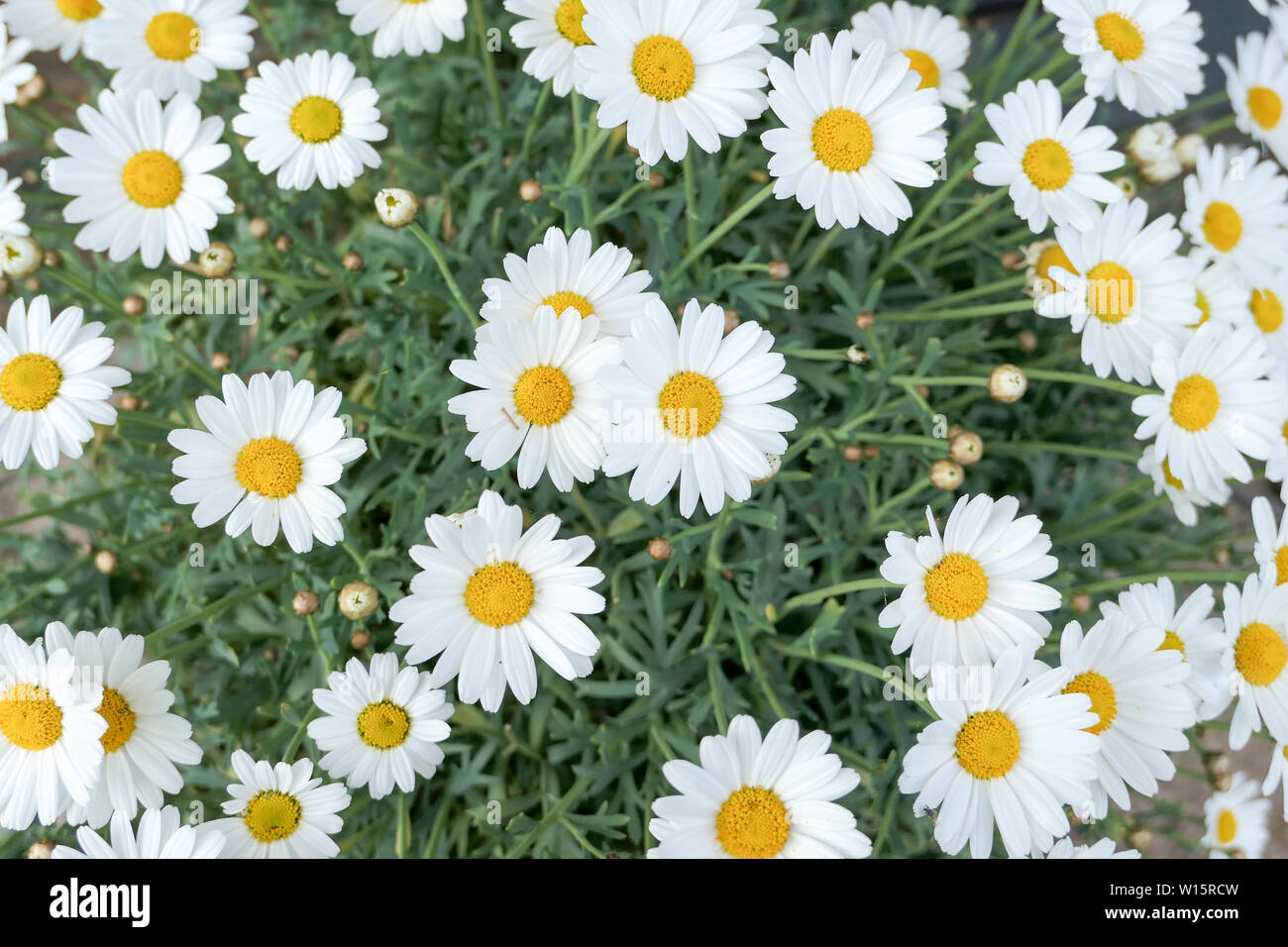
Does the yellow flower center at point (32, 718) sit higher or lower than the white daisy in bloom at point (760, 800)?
higher

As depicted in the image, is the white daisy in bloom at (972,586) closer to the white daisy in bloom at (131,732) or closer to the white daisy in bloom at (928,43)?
the white daisy in bloom at (928,43)

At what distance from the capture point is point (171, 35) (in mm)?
1879

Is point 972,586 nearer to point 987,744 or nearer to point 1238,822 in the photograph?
point 987,744

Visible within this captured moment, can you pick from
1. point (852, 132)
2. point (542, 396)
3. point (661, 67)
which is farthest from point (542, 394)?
point (852, 132)

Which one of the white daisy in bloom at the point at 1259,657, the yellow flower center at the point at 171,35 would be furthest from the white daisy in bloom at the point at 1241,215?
the yellow flower center at the point at 171,35

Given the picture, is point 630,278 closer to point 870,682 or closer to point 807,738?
point 807,738

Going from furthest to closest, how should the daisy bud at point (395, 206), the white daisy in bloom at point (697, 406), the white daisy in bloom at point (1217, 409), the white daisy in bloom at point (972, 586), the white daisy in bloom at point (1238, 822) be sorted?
1. the white daisy in bloom at point (1238, 822)
2. the white daisy in bloom at point (1217, 409)
3. the daisy bud at point (395, 206)
4. the white daisy in bloom at point (972, 586)
5. the white daisy in bloom at point (697, 406)

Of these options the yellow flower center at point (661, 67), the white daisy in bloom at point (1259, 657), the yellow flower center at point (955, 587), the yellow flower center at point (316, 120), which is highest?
the yellow flower center at point (316, 120)

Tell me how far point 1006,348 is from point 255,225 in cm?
183

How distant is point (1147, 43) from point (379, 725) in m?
2.04

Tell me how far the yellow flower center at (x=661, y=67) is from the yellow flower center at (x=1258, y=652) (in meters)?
1.46

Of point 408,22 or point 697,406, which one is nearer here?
point 697,406

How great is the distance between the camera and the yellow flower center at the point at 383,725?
1.63 meters

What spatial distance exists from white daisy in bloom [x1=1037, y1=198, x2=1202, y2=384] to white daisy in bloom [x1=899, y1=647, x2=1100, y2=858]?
2.11ft
